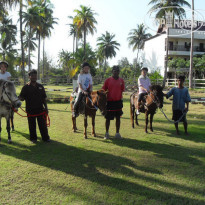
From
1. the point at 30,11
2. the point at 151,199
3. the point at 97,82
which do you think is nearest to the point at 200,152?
the point at 151,199

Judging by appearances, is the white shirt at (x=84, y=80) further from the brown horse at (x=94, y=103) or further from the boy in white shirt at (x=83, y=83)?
the brown horse at (x=94, y=103)

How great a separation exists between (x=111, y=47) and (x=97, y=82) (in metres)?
22.9

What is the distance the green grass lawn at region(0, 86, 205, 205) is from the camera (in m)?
3.42

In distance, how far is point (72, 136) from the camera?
7172 mm

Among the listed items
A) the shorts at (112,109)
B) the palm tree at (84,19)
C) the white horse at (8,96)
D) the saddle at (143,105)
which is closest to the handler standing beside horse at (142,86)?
the saddle at (143,105)

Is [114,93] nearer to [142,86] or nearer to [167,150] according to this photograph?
[142,86]

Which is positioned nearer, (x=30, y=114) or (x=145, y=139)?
(x=30, y=114)

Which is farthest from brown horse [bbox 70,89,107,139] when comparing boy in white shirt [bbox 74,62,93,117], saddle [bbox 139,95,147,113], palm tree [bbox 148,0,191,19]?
palm tree [bbox 148,0,191,19]

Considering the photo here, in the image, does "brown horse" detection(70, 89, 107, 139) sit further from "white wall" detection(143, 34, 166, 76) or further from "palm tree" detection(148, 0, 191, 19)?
"white wall" detection(143, 34, 166, 76)

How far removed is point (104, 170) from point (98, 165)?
0.97ft

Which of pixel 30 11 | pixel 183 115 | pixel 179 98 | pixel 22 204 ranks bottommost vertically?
pixel 22 204

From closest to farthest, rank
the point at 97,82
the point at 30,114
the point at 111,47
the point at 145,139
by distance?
the point at 30,114 → the point at 145,139 → the point at 97,82 → the point at 111,47

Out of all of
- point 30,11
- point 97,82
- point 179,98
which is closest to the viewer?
point 179,98

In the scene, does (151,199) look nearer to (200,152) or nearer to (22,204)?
(22,204)
